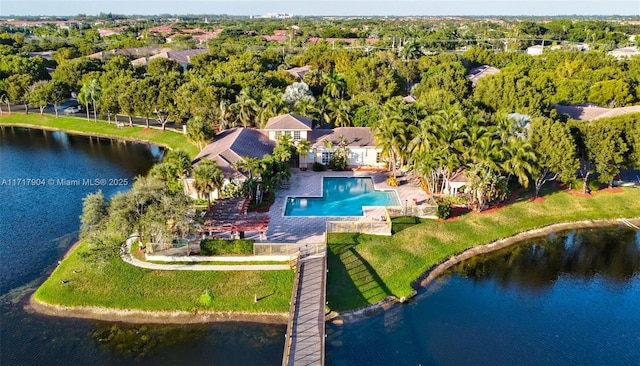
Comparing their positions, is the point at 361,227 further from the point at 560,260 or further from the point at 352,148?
the point at 352,148

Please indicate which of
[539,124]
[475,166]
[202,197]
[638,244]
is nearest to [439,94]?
[539,124]

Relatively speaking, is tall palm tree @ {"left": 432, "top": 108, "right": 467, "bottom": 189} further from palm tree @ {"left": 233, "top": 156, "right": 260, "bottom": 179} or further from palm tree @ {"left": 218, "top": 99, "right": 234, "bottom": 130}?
palm tree @ {"left": 218, "top": 99, "right": 234, "bottom": 130}

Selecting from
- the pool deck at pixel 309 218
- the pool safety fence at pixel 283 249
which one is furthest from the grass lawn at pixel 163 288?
the pool deck at pixel 309 218

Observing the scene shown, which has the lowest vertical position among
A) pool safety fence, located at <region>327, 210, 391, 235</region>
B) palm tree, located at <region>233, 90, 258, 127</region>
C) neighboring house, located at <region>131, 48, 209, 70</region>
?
pool safety fence, located at <region>327, 210, 391, 235</region>

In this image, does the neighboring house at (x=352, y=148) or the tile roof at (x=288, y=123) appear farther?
the tile roof at (x=288, y=123)

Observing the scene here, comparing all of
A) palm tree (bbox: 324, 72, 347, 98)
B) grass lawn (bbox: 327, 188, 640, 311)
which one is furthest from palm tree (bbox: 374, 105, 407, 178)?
palm tree (bbox: 324, 72, 347, 98)

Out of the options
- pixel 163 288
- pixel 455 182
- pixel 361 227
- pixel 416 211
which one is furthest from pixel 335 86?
pixel 163 288

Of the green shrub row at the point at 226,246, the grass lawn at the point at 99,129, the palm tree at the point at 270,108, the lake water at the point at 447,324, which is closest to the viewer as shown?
the lake water at the point at 447,324

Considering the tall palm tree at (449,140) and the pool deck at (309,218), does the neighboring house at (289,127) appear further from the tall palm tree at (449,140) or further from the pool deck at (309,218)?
the tall palm tree at (449,140)
